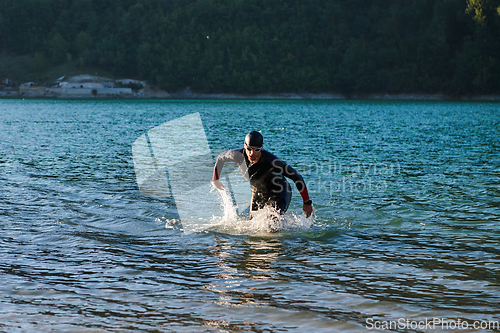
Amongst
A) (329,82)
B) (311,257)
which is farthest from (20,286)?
(329,82)

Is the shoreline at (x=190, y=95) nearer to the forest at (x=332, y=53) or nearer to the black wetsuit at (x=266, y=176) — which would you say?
the forest at (x=332, y=53)

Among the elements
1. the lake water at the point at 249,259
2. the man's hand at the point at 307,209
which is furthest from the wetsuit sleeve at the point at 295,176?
→ the lake water at the point at 249,259

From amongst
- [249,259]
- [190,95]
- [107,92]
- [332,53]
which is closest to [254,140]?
[249,259]

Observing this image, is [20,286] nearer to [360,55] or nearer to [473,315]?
[473,315]

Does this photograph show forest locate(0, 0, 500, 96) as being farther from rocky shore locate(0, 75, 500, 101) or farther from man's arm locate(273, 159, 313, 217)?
man's arm locate(273, 159, 313, 217)

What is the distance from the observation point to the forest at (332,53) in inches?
5655

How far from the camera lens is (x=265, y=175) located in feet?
34.5

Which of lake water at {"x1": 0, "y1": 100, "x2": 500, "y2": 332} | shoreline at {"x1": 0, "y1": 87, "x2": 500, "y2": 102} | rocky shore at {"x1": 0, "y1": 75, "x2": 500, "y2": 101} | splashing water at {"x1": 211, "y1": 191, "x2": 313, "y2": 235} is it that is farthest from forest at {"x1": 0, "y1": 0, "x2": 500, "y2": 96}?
splashing water at {"x1": 211, "y1": 191, "x2": 313, "y2": 235}

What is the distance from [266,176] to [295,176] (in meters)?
0.86

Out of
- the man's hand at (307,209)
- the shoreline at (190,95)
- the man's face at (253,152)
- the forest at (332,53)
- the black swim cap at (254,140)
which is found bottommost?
the man's hand at (307,209)

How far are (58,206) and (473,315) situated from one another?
10899 millimetres

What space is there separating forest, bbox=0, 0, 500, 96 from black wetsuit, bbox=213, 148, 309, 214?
465ft

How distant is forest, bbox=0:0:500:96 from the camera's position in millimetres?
143625

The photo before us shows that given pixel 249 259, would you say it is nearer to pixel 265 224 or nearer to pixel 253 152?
pixel 253 152
